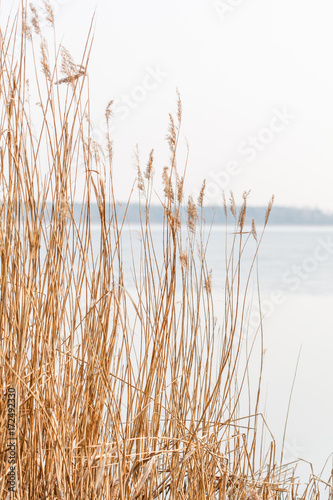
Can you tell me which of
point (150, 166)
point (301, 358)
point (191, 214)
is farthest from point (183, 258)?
point (301, 358)

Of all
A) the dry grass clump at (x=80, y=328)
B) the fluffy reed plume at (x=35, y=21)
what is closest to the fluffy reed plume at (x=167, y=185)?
the dry grass clump at (x=80, y=328)

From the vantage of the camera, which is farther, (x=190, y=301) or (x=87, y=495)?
(x=190, y=301)

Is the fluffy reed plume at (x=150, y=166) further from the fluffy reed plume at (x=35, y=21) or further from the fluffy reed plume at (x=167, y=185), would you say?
the fluffy reed plume at (x=35, y=21)

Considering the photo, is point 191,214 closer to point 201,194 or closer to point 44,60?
point 201,194

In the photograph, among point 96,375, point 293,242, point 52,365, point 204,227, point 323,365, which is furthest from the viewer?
point 293,242

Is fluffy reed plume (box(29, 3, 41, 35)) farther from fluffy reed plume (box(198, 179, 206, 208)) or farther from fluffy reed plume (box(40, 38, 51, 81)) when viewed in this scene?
fluffy reed plume (box(198, 179, 206, 208))

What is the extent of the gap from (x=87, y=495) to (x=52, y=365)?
11.3 inches

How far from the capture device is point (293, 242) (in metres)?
13.4

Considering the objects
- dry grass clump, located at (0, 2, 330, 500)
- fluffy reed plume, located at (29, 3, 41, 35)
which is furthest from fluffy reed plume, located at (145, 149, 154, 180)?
fluffy reed plume, located at (29, 3, 41, 35)

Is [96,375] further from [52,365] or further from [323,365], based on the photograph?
[323,365]

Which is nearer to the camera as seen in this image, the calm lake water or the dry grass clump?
→ the dry grass clump

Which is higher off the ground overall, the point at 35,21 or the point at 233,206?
the point at 35,21

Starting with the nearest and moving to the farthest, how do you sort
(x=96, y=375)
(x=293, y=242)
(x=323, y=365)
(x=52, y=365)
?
(x=52, y=365)
(x=96, y=375)
(x=323, y=365)
(x=293, y=242)

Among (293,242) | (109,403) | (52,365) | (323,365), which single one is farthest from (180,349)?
(293,242)
